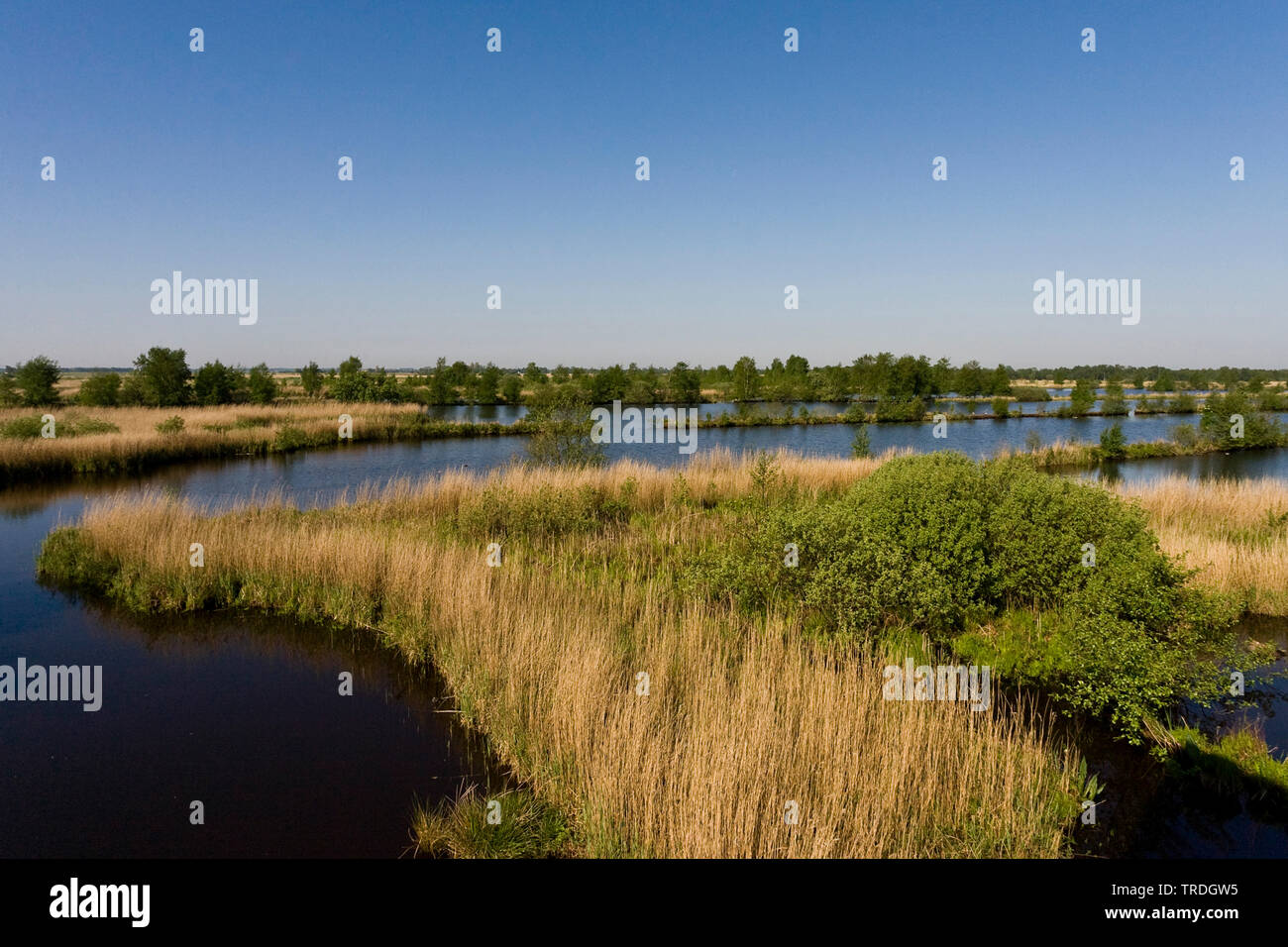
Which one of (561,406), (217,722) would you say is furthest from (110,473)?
(217,722)

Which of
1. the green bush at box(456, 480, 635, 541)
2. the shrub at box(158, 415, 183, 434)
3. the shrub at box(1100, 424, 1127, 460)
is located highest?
the shrub at box(158, 415, 183, 434)

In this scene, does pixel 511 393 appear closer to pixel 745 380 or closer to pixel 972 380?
pixel 745 380

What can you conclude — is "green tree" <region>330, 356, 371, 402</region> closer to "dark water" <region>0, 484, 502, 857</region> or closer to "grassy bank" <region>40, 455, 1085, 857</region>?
"grassy bank" <region>40, 455, 1085, 857</region>

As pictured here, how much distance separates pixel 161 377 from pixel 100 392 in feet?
11.0

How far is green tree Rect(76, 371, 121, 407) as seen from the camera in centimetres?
3950

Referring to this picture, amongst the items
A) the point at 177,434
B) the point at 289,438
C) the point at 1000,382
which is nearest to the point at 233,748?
the point at 177,434

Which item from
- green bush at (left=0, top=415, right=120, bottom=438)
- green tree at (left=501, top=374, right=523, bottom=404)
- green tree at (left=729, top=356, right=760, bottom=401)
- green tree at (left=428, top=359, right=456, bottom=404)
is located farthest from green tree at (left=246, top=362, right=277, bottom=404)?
green tree at (left=729, top=356, right=760, bottom=401)

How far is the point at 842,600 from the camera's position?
7375 millimetres

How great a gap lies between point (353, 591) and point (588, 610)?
4.36 meters

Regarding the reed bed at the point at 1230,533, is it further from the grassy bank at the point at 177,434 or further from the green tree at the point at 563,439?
the grassy bank at the point at 177,434

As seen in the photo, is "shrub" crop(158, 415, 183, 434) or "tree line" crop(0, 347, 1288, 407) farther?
"tree line" crop(0, 347, 1288, 407)

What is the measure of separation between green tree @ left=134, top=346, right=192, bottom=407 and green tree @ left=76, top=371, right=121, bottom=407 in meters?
1.49
